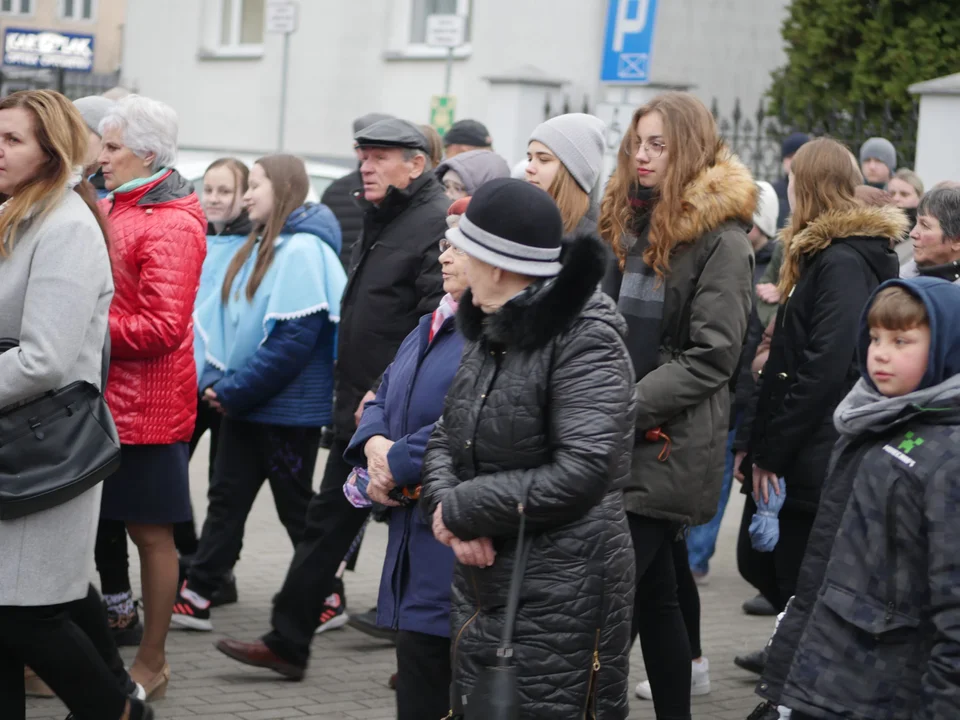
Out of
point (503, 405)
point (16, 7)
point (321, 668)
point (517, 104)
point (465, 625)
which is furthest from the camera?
point (16, 7)

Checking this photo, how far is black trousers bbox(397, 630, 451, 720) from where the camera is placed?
4.24 metres

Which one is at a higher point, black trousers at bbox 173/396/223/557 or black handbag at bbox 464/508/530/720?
black handbag at bbox 464/508/530/720

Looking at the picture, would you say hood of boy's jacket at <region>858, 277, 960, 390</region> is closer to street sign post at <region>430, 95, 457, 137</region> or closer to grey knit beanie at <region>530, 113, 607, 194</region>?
grey knit beanie at <region>530, 113, 607, 194</region>

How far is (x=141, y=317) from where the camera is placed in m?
5.23

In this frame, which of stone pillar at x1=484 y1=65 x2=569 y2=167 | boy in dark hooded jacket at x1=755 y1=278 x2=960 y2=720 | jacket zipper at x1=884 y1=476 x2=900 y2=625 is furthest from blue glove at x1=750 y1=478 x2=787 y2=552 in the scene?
stone pillar at x1=484 y1=65 x2=569 y2=167

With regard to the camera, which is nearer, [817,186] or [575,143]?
[575,143]

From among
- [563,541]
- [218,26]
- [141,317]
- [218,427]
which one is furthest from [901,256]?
[218,26]

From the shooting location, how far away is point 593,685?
11.9ft

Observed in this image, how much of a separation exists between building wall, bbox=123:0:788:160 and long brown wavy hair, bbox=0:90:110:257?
42.6 ft

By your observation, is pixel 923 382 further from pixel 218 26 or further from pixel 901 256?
pixel 218 26

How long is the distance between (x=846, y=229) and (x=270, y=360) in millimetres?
2418

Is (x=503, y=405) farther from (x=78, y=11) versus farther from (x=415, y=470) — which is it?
(x=78, y=11)

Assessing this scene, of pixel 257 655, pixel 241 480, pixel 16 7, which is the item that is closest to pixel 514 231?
pixel 257 655

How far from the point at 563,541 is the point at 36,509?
152 centimetres
